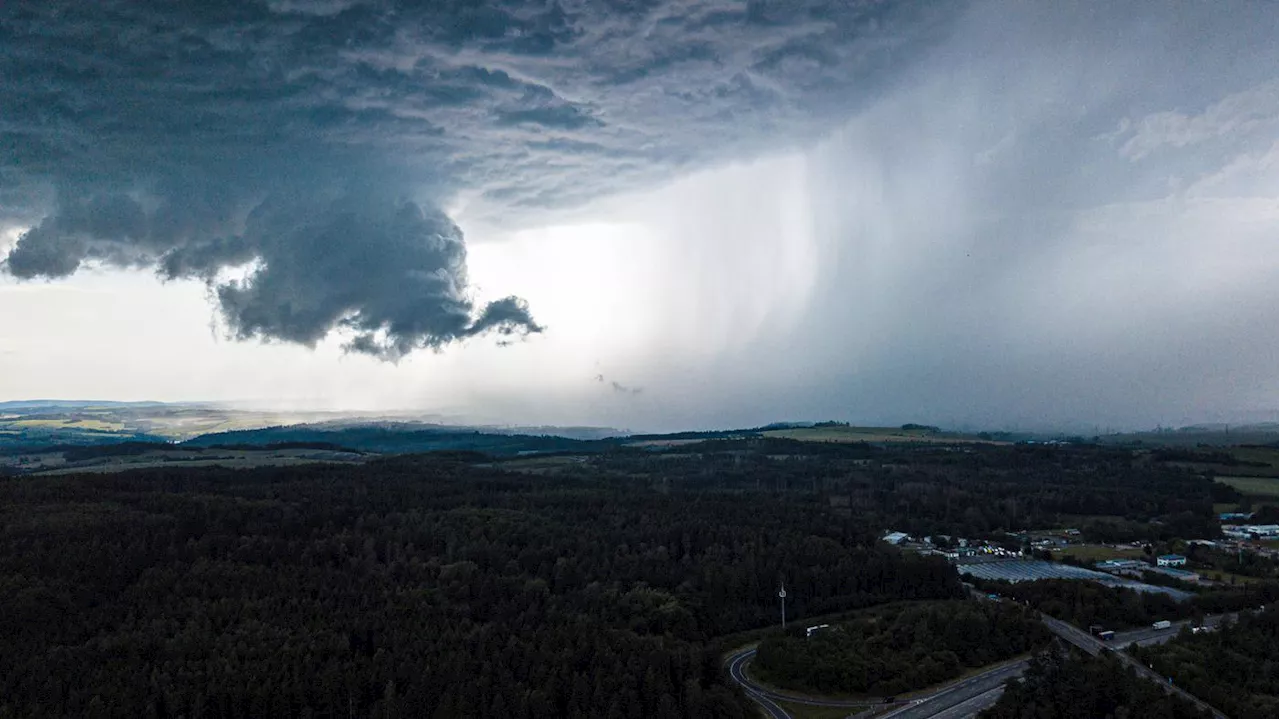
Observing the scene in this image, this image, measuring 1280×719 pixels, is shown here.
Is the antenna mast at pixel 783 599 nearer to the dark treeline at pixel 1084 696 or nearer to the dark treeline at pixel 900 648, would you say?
the dark treeline at pixel 900 648

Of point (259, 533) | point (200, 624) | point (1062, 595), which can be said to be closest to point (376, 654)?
point (200, 624)

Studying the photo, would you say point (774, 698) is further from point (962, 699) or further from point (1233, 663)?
point (1233, 663)

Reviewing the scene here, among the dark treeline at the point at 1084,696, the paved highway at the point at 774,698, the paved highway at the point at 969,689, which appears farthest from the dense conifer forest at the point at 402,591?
the dark treeline at the point at 1084,696

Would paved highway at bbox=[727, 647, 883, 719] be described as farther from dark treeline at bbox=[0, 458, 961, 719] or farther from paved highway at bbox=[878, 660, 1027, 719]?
dark treeline at bbox=[0, 458, 961, 719]

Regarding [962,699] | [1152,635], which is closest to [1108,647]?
[1152,635]

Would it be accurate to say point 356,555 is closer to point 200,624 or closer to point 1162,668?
point 200,624
